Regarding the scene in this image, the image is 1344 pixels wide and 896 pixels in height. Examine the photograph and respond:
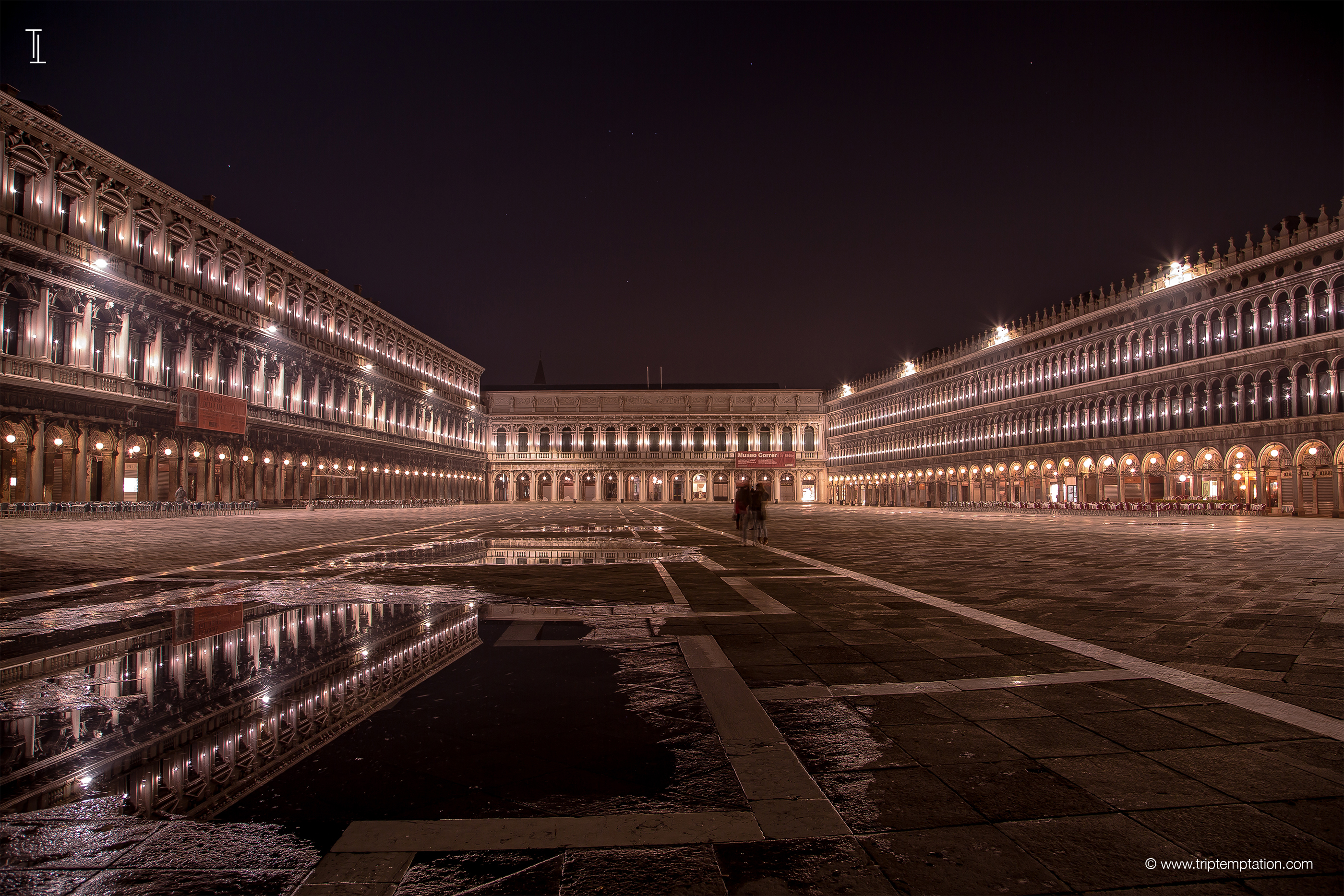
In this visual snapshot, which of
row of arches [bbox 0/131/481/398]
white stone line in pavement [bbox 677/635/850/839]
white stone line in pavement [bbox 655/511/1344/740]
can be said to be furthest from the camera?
row of arches [bbox 0/131/481/398]

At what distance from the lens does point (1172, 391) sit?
41.5 meters

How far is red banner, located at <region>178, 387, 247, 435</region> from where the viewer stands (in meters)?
32.5

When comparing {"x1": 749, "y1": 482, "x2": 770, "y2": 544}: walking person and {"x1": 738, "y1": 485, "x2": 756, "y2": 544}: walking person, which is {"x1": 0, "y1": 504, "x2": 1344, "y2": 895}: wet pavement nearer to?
{"x1": 749, "y1": 482, "x2": 770, "y2": 544}: walking person

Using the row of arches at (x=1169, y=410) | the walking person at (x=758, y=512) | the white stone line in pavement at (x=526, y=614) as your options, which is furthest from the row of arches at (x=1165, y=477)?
the white stone line in pavement at (x=526, y=614)

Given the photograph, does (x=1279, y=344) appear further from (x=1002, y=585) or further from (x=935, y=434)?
(x=1002, y=585)

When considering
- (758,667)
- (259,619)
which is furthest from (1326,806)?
(259,619)

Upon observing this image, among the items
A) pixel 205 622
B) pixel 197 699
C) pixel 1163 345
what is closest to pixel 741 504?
pixel 205 622

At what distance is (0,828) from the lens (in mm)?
2422

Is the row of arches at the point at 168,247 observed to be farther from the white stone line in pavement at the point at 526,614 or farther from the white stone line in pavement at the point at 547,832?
the white stone line in pavement at the point at 547,832

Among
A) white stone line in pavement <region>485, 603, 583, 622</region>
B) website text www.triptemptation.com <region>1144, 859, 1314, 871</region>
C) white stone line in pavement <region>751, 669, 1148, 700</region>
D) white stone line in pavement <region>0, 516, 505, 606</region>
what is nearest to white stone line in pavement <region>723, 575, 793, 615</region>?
white stone line in pavement <region>485, 603, 583, 622</region>

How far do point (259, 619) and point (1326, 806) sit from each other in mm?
6959

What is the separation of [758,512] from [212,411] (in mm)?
29747

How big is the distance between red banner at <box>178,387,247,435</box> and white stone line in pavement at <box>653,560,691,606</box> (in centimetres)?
2987

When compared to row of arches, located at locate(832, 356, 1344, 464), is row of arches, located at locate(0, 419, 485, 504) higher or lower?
lower
